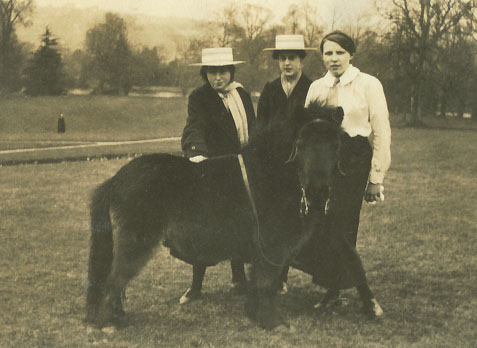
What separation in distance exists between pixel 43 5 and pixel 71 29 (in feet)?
14.0

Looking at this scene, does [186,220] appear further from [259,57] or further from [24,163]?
[259,57]

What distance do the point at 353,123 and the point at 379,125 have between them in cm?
24

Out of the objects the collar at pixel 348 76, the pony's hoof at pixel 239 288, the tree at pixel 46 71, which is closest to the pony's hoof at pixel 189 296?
the pony's hoof at pixel 239 288

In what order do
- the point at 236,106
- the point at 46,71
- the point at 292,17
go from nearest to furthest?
the point at 236,106
the point at 292,17
the point at 46,71

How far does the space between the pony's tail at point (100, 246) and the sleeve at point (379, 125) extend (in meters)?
2.52

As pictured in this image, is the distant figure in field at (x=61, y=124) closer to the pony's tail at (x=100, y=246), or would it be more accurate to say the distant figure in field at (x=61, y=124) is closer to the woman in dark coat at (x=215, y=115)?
the woman in dark coat at (x=215, y=115)

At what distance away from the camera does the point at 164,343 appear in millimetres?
3979

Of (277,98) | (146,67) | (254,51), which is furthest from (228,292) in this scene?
(146,67)

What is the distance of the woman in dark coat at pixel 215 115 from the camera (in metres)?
4.82

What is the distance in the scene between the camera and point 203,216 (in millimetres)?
4137

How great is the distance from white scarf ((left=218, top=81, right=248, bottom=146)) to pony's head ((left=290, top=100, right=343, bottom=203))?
135 centimetres

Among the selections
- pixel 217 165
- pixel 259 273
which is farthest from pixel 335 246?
pixel 217 165

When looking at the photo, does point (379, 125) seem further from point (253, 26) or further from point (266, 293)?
point (253, 26)

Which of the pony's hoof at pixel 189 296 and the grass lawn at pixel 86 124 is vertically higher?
the grass lawn at pixel 86 124
